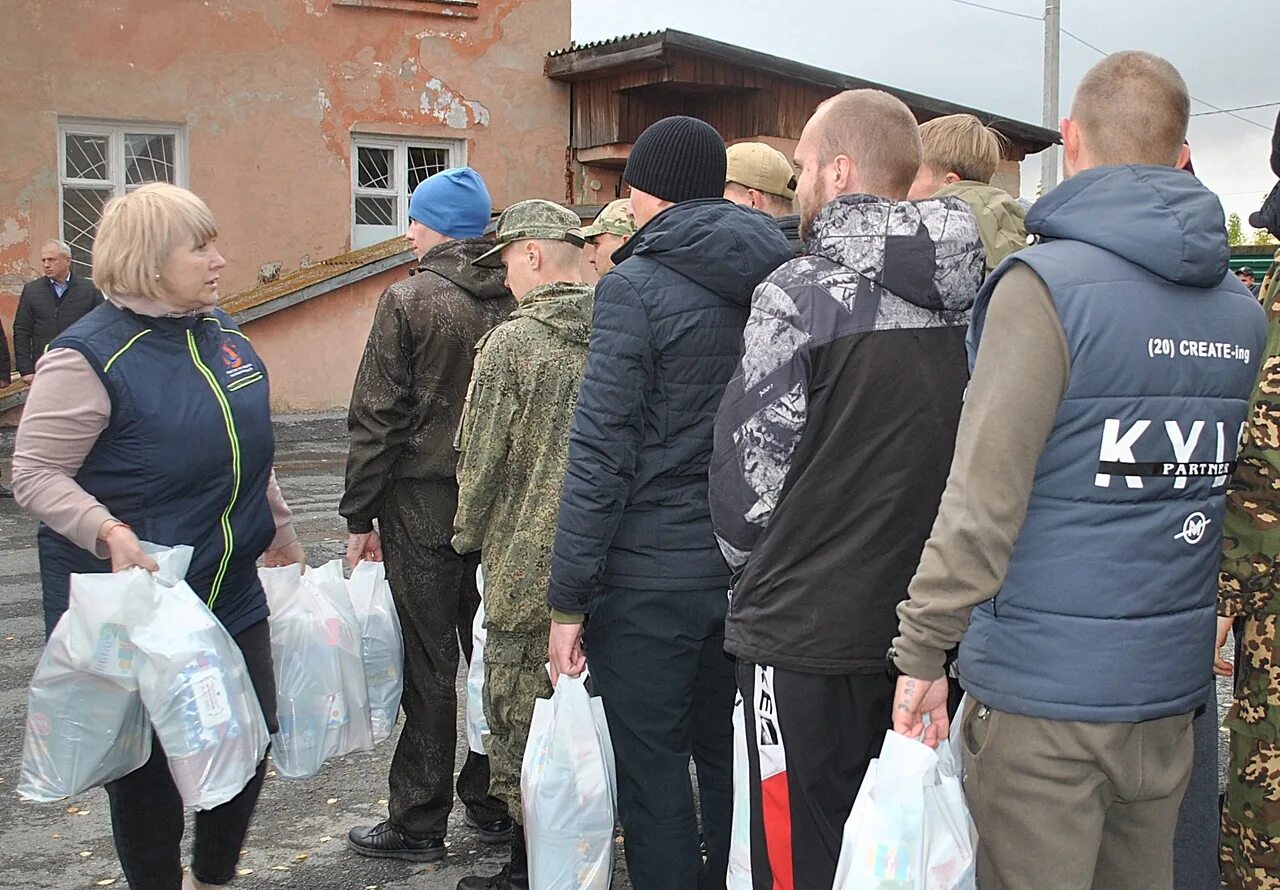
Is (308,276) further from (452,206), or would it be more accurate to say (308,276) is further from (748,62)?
Answer: (452,206)

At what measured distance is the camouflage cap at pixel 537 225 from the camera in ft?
12.4

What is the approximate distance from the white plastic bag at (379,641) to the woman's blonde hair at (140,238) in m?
1.21

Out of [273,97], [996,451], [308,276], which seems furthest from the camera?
[273,97]

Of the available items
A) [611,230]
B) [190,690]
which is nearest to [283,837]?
[190,690]

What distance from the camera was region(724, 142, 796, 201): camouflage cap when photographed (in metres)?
4.61

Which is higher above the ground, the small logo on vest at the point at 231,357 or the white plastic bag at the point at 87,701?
the small logo on vest at the point at 231,357

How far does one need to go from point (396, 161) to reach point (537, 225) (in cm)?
1481

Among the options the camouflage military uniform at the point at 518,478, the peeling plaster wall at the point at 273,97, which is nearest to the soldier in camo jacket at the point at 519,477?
the camouflage military uniform at the point at 518,478

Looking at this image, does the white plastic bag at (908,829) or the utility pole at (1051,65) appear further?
the utility pole at (1051,65)

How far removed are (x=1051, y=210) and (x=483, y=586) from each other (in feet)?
6.55

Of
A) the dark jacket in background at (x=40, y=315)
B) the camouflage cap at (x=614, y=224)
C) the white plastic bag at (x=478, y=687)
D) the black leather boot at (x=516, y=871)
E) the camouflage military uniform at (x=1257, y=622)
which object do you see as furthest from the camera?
the dark jacket in background at (x=40, y=315)

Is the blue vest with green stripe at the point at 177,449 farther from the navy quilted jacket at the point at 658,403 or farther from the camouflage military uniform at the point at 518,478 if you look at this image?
the navy quilted jacket at the point at 658,403

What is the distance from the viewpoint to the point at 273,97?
54.3 feet

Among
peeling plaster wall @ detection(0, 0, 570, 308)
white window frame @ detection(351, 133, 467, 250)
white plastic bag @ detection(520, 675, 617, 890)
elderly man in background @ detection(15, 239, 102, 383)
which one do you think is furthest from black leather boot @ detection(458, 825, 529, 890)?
white window frame @ detection(351, 133, 467, 250)
